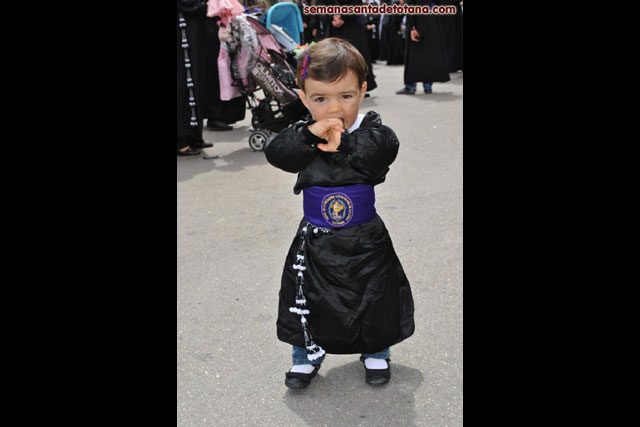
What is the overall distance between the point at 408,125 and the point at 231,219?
3.73 metres

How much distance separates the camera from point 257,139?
7.02 meters

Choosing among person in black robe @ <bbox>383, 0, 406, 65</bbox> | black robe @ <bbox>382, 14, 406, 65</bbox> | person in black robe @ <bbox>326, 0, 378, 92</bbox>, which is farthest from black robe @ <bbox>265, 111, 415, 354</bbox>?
black robe @ <bbox>382, 14, 406, 65</bbox>

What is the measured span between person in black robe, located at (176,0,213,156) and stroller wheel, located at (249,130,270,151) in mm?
579

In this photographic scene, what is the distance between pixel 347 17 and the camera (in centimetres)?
972

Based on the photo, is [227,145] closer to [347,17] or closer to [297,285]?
[347,17]

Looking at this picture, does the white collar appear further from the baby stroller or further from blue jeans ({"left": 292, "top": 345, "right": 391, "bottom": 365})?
the baby stroller

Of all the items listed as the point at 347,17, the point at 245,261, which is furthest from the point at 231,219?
the point at 347,17

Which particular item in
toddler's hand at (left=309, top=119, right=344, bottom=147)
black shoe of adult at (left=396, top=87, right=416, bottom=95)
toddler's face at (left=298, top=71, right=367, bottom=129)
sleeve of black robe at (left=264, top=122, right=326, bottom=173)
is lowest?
sleeve of black robe at (left=264, top=122, right=326, bottom=173)

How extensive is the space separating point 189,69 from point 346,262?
4.58 meters

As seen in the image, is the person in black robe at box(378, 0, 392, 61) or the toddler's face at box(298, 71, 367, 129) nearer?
the toddler's face at box(298, 71, 367, 129)

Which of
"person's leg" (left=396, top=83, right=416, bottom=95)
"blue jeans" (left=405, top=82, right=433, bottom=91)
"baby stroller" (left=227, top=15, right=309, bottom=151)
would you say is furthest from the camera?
"person's leg" (left=396, top=83, right=416, bottom=95)

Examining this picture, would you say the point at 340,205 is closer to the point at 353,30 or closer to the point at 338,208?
the point at 338,208

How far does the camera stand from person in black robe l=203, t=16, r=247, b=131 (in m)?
7.12

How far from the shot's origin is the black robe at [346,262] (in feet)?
8.11
